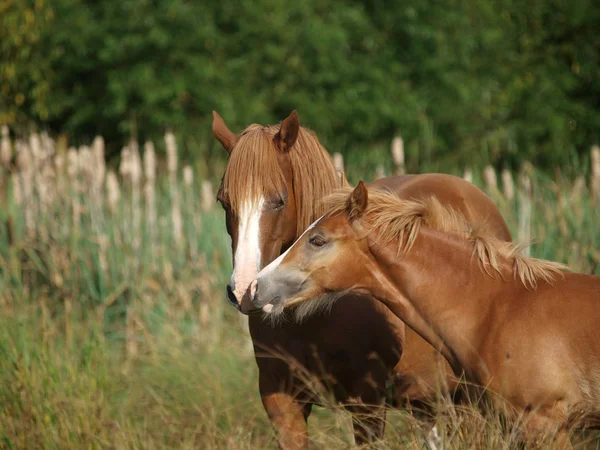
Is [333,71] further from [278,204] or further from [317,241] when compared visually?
[317,241]

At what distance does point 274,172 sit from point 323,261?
493 millimetres

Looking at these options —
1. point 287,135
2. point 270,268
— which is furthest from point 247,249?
point 287,135

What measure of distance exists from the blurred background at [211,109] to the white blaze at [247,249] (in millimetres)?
3419

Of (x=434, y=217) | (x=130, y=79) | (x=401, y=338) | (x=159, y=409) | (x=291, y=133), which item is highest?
(x=130, y=79)

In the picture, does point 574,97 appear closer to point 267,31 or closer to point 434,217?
point 267,31

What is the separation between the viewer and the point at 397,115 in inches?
500

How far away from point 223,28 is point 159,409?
8.43m

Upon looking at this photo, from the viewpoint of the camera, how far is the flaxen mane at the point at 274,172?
3832 millimetres

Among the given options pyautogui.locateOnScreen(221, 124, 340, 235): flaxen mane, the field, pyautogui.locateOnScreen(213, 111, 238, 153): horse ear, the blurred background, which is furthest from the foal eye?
the blurred background

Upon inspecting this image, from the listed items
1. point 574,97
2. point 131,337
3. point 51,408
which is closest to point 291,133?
point 51,408

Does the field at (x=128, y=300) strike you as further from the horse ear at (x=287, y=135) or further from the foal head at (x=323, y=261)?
the horse ear at (x=287, y=135)

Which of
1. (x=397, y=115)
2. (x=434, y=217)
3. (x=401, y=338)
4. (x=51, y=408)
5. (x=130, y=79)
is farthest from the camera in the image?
(x=397, y=115)

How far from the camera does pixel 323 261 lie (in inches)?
142

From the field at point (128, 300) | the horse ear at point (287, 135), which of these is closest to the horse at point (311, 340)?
the horse ear at point (287, 135)
